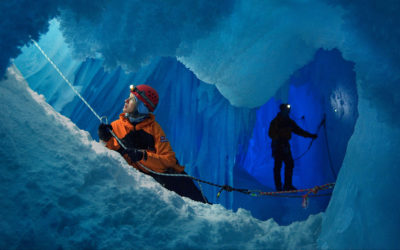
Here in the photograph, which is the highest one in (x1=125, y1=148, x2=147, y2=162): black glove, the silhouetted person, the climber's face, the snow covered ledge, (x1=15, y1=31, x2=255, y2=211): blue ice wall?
(x1=15, y1=31, x2=255, y2=211): blue ice wall

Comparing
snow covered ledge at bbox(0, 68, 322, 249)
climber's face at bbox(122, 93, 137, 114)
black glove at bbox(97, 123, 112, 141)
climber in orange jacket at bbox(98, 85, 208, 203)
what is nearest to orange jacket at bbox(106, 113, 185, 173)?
climber in orange jacket at bbox(98, 85, 208, 203)

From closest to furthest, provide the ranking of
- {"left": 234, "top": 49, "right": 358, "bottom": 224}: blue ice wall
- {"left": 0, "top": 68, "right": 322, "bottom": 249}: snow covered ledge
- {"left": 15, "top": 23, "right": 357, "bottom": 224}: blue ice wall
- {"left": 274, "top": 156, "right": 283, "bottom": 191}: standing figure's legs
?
{"left": 0, "top": 68, "right": 322, "bottom": 249}: snow covered ledge, {"left": 234, "top": 49, "right": 358, "bottom": 224}: blue ice wall, {"left": 274, "top": 156, "right": 283, "bottom": 191}: standing figure's legs, {"left": 15, "top": 23, "right": 357, "bottom": 224}: blue ice wall

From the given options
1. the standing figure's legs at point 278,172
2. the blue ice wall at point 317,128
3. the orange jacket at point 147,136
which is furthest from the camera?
the standing figure's legs at point 278,172

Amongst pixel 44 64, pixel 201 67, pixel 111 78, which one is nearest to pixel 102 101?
pixel 111 78

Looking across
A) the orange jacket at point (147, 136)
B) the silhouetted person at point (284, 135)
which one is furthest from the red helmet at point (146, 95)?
the silhouetted person at point (284, 135)

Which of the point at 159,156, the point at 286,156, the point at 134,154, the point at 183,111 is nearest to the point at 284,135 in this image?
the point at 286,156

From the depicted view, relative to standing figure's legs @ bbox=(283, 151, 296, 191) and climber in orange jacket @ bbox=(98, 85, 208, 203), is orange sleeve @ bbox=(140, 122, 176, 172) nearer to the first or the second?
climber in orange jacket @ bbox=(98, 85, 208, 203)

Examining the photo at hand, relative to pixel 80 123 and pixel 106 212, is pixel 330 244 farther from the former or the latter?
pixel 80 123

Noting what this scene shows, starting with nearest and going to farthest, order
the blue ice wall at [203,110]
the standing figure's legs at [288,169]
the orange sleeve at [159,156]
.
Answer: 1. the orange sleeve at [159,156]
2. the standing figure's legs at [288,169]
3. the blue ice wall at [203,110]

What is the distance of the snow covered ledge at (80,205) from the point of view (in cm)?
85

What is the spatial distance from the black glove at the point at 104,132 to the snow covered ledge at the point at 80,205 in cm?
155

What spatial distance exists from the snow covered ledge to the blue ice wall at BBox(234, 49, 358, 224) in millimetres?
3243

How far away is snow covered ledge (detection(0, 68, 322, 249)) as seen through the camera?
855 mm

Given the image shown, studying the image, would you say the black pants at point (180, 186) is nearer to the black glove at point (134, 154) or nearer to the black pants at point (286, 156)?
the black glove at point (134, 154)
